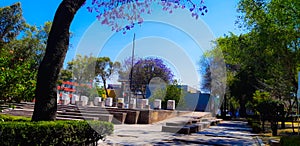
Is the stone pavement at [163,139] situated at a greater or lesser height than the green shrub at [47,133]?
lesser

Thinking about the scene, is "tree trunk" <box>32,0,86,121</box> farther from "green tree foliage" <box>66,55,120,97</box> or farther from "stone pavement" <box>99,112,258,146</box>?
"green tree foliage" <box>66,55,120,97</box>

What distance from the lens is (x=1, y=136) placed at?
17.1 feet

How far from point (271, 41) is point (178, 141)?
8.93 m

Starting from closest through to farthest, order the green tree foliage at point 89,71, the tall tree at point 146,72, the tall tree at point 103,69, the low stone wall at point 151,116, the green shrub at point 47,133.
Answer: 1. the green shrub at point 47,133
2. the low stone wall at point 151,116
3. the tall tree at point 146,72
4. the green tree foliage at point 89,71
5. the tall tree at point 103,69

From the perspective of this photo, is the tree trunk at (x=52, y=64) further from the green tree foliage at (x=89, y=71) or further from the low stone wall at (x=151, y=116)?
the green tree foliage at (x=89, y=71)

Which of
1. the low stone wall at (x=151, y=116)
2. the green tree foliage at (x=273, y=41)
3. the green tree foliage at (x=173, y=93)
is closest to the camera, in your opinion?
the green tree foliage at (x=273, y=41)

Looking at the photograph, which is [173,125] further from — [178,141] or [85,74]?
[85,74]

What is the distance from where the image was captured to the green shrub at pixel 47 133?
5285 millimetres

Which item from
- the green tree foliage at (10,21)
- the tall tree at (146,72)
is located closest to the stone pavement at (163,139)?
the tall tree at (146,72)

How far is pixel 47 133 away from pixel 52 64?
1811 millimetres

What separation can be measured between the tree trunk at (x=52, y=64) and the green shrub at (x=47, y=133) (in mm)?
678

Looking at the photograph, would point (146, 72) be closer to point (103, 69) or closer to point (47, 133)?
point (103, 69)

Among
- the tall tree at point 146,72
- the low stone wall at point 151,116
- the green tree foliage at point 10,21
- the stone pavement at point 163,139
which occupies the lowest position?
the stone pavement at point 163,139

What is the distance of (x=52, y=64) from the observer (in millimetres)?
6664
